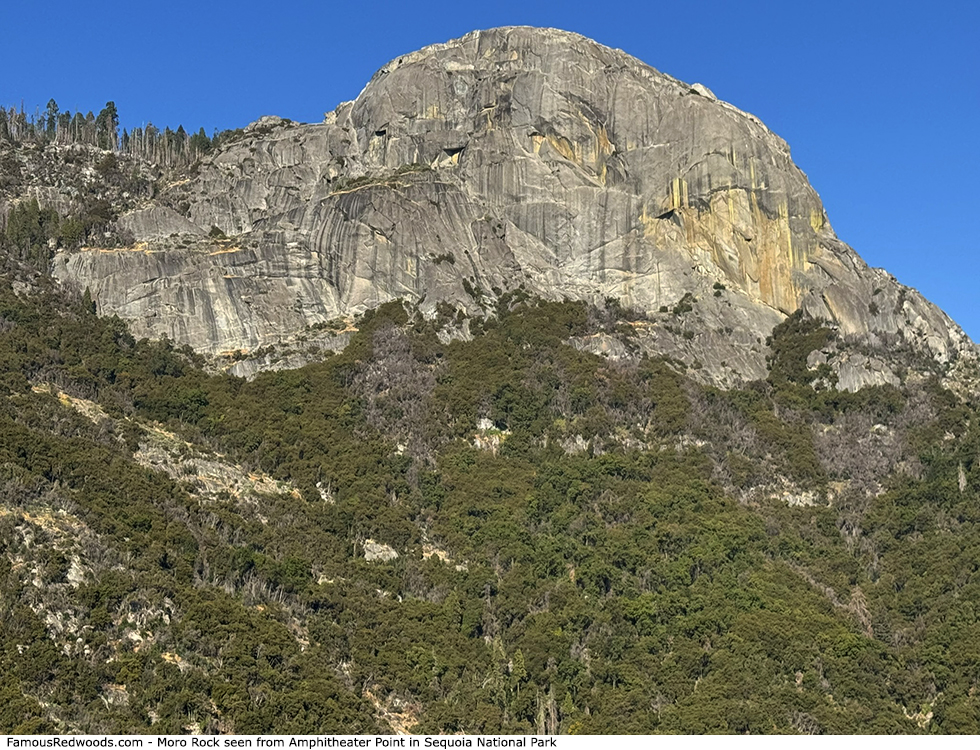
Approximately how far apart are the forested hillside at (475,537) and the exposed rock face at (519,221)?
3.66 m

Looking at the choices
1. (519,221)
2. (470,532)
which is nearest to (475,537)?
(470,532)

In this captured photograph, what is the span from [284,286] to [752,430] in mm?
36155

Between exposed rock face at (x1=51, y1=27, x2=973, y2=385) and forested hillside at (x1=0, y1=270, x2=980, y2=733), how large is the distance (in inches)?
144

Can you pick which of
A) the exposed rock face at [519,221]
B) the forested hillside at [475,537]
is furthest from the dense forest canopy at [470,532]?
the exposed rock face at [519,221]

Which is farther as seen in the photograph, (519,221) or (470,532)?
(519,221)

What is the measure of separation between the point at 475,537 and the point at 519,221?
3549 cm

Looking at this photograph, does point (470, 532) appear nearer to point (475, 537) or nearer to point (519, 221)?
point (475, 537)

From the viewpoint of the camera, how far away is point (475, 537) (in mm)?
86750

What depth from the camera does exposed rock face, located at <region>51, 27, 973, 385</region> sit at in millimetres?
108500

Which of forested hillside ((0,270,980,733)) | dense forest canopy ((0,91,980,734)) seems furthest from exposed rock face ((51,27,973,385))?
forested hillside ((0,270,980,733))

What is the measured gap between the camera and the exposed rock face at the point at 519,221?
10850cm

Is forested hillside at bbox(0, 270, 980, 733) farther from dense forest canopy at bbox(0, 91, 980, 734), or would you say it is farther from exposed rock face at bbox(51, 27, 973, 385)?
exposed rock face at bbox(51, 27, 973, 385)

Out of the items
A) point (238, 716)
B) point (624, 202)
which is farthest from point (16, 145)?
point (238, 716)

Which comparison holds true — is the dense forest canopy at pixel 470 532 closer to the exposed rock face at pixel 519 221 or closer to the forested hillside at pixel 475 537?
the forested hillside at pixel 475 537
